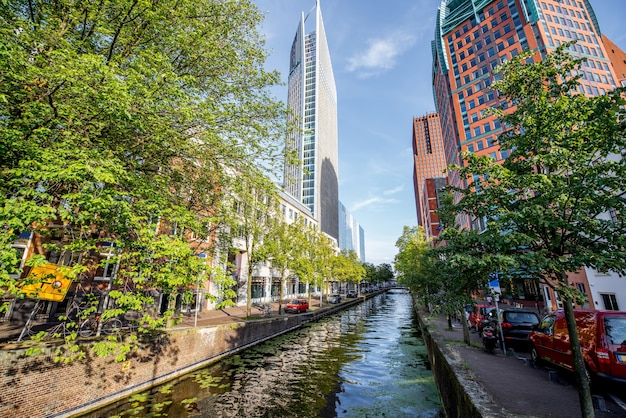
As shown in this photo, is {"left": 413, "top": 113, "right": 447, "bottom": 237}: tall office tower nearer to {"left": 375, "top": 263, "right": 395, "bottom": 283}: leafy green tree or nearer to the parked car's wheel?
{"left": 375, "top": 263, "right": 395, "bottom": 283}: leafy green tree

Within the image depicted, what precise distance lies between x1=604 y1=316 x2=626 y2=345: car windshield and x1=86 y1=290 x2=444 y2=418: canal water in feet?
17.4

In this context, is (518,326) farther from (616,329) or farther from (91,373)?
(91,373)

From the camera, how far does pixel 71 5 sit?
24.3 ft

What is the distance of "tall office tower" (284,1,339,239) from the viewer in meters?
89.4

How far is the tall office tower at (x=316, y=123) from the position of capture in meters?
89.4

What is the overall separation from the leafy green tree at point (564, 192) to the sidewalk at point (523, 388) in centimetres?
140

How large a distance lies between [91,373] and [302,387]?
7362mm

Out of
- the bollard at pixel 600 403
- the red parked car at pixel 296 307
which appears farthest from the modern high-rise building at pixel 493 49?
the bollard at pixel 600 403

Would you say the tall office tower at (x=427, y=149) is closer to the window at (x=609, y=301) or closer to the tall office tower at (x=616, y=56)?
the tall office tower at (x=616, y=56)

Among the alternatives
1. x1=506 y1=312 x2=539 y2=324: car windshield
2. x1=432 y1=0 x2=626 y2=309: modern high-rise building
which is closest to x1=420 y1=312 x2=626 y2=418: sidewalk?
x1=506 y1=312 x2=539 y2=324: car windshield

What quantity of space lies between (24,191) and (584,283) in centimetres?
3097

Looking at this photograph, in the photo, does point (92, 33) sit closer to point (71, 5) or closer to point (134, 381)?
point (71, 5)

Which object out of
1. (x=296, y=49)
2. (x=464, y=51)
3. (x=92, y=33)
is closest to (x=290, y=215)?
(x=92, y=33)

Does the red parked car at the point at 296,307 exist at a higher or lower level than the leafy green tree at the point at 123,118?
lower
